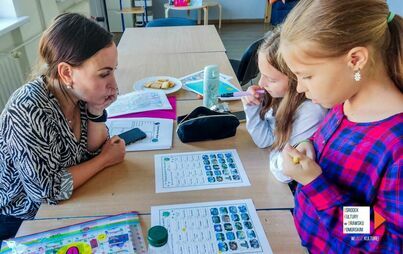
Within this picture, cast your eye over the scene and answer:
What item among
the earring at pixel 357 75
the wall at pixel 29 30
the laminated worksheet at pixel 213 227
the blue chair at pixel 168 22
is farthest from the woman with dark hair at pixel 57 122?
the blue chair at pixel 168 22

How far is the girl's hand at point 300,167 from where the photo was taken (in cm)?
77

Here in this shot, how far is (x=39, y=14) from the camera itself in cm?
297

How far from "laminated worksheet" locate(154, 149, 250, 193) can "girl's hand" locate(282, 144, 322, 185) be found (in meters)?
0.24

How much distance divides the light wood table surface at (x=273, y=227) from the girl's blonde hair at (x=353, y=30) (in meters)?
0.43

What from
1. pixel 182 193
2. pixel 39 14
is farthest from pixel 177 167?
pixel 39 14

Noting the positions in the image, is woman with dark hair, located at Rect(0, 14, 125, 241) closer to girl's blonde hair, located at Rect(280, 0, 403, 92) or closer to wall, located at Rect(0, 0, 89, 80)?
girl's blonde hair, located at Rect(280, 0, 403, 92)

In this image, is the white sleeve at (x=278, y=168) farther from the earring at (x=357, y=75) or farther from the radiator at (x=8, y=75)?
the radiator at (x=8, y=75)

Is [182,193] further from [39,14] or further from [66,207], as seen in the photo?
[39,14]

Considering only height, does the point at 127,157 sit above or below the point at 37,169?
below

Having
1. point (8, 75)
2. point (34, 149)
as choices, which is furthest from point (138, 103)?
point (8, 75)

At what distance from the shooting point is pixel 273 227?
33.9 inches

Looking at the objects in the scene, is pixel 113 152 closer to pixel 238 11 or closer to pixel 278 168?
pixel 278 168

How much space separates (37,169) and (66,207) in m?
0.13

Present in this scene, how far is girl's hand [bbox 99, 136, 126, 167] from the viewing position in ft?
3.59
